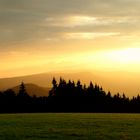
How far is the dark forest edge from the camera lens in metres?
131

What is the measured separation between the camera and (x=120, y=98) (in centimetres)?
14238

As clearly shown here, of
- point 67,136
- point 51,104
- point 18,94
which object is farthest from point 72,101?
point 67,136

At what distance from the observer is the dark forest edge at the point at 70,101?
430 feet

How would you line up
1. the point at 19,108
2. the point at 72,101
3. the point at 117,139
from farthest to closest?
the point at 72,101, the point at 19,108, the point at 117,139

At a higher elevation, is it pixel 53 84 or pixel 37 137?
pixel 53 84

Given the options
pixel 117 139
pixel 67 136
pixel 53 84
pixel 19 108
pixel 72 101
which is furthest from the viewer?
pixel 53 84

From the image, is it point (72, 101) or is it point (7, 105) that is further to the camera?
point (72, 101)

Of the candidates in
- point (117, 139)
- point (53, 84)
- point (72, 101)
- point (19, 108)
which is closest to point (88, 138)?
point (117, 139)

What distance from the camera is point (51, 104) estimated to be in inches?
5340

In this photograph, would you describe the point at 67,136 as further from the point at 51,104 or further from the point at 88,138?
the point at 51,104

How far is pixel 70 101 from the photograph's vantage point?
140625 mm

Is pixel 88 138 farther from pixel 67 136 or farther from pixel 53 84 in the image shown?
pixel 53 84

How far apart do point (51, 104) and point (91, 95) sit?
53.0ft

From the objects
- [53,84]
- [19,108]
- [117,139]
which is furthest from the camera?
[53,84]
